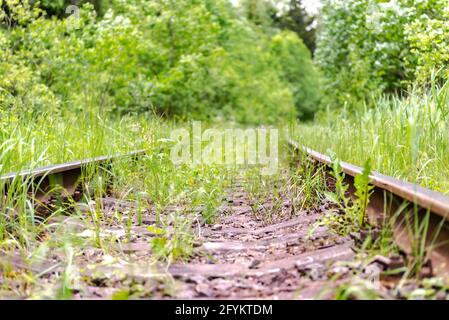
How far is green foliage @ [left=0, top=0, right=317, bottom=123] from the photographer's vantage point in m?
8.42

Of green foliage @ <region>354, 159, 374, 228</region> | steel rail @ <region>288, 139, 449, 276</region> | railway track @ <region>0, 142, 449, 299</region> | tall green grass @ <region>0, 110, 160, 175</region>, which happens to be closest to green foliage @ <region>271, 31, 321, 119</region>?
tall green grass @ <region>0, 110, 160, 175</region>

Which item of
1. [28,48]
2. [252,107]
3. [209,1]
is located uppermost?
[209,1]

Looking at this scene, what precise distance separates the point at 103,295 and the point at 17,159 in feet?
6.14

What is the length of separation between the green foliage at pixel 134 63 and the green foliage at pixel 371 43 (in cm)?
357

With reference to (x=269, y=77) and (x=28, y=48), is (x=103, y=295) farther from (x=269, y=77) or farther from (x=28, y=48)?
(x=269, y=77)

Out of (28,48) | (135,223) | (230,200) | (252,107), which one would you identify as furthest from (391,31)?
(252,107)

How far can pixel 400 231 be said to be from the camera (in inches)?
86.2

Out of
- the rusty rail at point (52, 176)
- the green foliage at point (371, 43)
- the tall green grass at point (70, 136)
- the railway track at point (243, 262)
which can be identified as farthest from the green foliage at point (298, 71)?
the railway track at point (243, 262)

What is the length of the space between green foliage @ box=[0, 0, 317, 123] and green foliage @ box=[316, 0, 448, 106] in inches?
141

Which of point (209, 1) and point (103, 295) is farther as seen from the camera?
point (209, 1)

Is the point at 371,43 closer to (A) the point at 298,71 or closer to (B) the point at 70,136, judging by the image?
(B) the point at 70,136

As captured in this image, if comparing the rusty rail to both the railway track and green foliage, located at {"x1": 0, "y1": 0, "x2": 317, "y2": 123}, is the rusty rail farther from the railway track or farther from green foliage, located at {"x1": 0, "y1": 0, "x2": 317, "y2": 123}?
green foliage, located at {"x1": 0, "y1": 0, "x2": 317, "y2": 123}

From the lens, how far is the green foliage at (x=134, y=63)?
8.42 m

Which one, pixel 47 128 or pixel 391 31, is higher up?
pixel 391 31
